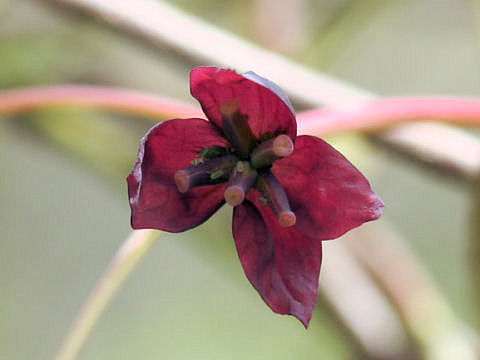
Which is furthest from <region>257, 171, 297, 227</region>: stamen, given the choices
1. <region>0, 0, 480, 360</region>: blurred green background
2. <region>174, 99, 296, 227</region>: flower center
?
<region>0, 0, 480, 360</region>: blurred green background

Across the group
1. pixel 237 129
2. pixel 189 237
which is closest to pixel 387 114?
pixel 237 129

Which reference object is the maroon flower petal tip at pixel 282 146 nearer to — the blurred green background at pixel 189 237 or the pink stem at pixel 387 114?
the pink stem at pixel 387 114

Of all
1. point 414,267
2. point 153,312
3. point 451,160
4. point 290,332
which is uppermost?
point 451,160

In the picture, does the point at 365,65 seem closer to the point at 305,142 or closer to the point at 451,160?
the point at 451,160

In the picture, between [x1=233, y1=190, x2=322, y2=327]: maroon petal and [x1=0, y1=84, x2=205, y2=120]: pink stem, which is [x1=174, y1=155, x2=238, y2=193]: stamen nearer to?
[x1=233, y1=190, x2=322, y2=327]: maroon petal

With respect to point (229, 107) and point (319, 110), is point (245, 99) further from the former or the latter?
point (319, 110)

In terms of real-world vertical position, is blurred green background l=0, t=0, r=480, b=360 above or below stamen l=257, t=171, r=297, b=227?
below

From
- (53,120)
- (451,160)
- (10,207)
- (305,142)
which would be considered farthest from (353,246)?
(10,207)

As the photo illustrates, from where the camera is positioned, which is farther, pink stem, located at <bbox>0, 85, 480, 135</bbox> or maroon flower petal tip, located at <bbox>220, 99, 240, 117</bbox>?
pink stem, located at <bbox>0, 85, 480, 135</bbox>
